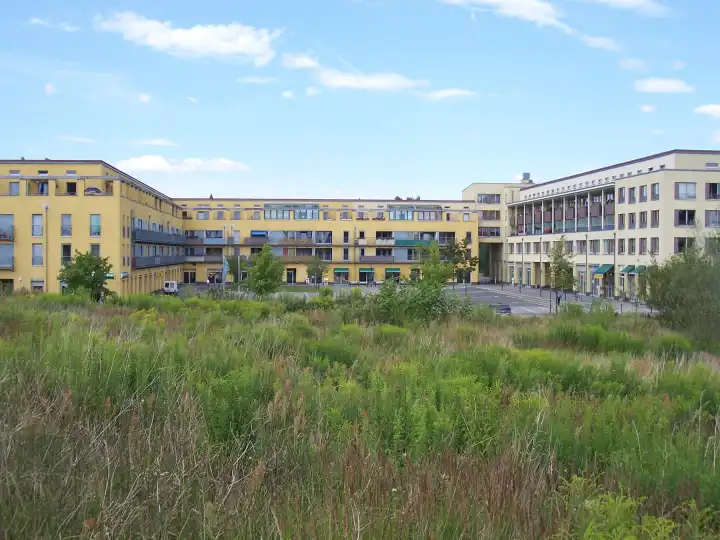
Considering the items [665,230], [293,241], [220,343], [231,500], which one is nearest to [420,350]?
[220,343]

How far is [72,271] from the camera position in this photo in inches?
1396

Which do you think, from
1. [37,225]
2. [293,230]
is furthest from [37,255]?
[293,230]

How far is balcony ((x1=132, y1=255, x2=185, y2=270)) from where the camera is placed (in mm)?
53338

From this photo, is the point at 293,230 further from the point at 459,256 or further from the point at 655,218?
the point at 655,218

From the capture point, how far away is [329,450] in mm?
4516

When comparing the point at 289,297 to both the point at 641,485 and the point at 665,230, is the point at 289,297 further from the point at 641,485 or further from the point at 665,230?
the point at 665,230

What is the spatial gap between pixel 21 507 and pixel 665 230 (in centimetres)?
5541

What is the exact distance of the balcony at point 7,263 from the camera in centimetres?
→ 4853

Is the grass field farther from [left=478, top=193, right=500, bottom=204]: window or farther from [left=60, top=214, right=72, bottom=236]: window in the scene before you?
[left=478, top=193, right=500, bottom=204]: window

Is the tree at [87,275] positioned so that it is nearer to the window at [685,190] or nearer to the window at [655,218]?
the window at [655,218]

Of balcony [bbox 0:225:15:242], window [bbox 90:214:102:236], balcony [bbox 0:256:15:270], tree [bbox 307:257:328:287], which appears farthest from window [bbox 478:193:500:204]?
balcony [bbox 0:256:15:270]

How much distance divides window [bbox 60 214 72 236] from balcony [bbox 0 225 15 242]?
3707 mm

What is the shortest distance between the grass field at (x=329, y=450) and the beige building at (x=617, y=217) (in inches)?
1430

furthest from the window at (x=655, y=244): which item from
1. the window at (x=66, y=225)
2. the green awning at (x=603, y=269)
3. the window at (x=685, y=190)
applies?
the window at (x=66, y=225)
